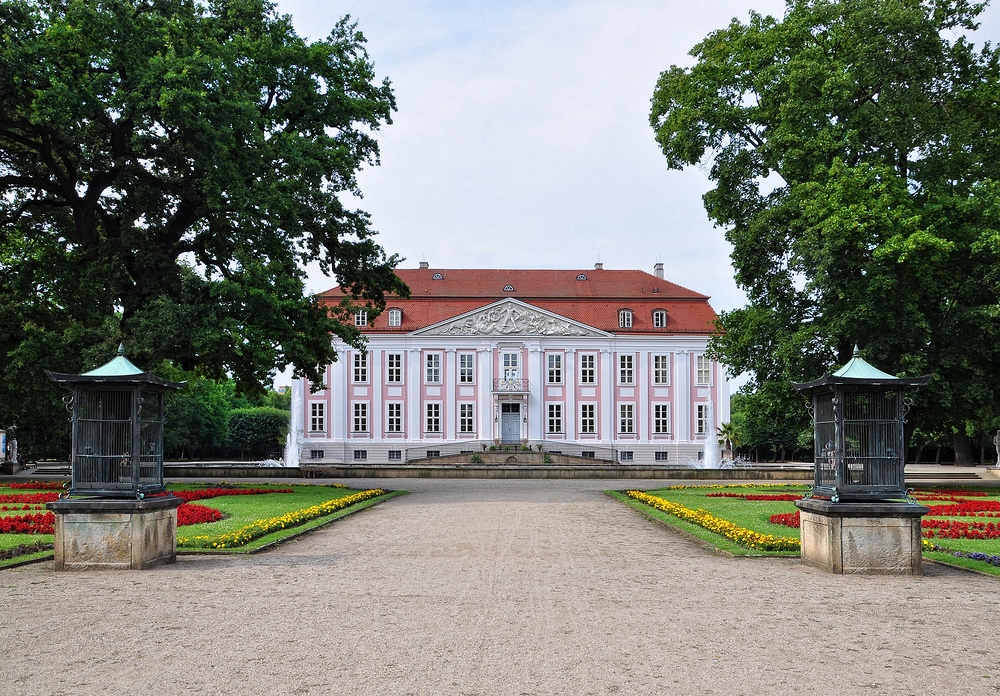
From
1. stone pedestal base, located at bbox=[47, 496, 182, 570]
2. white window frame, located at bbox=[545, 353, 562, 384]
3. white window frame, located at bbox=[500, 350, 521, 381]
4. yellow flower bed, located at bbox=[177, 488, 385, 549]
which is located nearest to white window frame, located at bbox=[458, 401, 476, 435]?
white window frame, located at bbox=[500, 350, 521, 381]

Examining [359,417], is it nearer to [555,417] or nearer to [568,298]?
[555,417]

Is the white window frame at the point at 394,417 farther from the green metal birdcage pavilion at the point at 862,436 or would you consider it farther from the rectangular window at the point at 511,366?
the green metal birdcage pavilion at the point at 862,436

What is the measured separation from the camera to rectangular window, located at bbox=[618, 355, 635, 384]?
62.0m

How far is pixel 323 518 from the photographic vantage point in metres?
18.3

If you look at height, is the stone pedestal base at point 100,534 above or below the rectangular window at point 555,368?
below

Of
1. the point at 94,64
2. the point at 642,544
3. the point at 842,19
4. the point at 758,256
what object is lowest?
the point at 642,544

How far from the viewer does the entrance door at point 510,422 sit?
202 feet

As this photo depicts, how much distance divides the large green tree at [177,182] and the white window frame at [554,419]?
1257 inches

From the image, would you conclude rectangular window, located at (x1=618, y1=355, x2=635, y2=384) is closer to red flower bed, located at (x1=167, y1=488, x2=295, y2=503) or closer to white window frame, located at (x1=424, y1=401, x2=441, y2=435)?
white window frame, located at (x1=424, y1=401, x2=441, y2=435)

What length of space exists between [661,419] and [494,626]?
179 feet

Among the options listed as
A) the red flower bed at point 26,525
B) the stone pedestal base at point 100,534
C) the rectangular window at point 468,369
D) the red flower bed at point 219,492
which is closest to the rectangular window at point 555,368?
the rectangular window at point 468,369

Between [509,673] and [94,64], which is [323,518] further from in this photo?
[94,64]

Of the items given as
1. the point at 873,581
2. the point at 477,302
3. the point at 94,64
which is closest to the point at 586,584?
the point at 873,581

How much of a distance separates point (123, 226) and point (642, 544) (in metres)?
19.4
